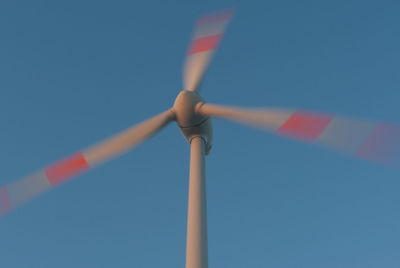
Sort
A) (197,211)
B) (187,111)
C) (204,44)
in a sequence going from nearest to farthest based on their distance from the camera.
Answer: (197,211) < (187,111) < (204,44)

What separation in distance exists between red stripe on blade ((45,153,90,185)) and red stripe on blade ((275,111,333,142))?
5878 mm

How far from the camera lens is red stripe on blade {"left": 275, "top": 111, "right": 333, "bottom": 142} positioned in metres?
10.3

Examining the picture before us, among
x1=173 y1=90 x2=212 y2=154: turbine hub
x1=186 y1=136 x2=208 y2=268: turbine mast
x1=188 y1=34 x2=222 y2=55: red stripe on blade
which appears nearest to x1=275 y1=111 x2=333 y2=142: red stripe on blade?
x1=186 y1=136 x2=208 y2=268: turbine mast

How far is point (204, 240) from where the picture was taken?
1144 centimetres

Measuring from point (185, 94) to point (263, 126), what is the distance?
121 inches

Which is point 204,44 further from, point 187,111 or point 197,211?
point 197,211

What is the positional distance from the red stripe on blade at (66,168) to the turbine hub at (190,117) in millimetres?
3051

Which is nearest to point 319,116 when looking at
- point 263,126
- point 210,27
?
point 263,126

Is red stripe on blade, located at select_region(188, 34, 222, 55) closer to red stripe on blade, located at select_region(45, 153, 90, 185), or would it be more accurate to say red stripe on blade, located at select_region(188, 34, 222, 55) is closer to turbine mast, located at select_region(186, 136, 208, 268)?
turbine mast, located at select_region(186, 136, 208, 268)

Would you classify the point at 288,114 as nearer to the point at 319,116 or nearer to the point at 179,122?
the point at 319,116

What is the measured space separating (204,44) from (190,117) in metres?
3.20

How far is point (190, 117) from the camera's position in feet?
44.6

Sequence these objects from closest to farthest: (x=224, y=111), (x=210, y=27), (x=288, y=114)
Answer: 1. (x=288, y=114)
2. (x=224, y=111)
3. (x=210, y=27)

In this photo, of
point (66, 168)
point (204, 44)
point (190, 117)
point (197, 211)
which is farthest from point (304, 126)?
point (66, 168)
